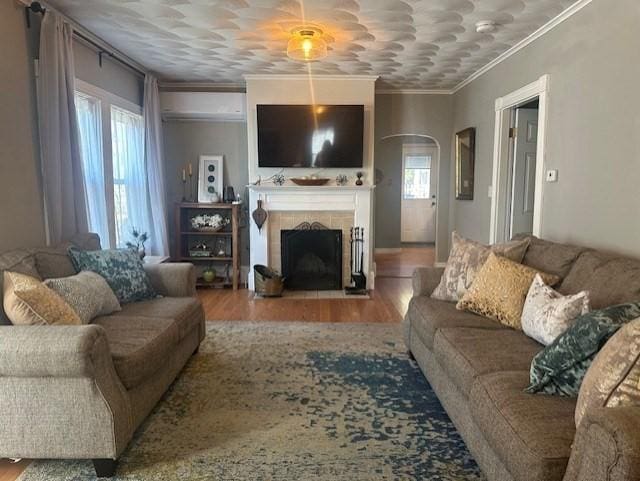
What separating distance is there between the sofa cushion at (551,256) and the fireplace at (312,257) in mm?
2626

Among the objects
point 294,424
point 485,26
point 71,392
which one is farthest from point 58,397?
point 485,26

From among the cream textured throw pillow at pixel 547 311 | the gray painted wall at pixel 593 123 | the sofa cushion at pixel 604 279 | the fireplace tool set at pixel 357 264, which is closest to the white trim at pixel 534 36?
the gray painted wall at pixel 593 123

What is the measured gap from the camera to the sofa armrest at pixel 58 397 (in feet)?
5.73

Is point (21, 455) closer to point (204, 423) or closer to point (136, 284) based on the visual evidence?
point (204, 423)

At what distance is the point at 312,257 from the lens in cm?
527

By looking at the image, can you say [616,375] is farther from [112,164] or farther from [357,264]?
[112,164]

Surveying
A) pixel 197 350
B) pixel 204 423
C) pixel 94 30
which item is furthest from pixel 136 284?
pixel 94 30

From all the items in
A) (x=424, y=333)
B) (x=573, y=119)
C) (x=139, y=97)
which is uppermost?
(x=139, y=97)

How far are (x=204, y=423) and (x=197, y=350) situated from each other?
3.30 ft

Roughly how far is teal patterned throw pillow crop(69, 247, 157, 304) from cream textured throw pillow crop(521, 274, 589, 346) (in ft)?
7.67

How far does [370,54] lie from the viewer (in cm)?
414

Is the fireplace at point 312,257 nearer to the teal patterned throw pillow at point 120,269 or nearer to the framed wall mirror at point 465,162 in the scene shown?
the framed wall mirror at point 465,162

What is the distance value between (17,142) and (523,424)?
10.2 feet

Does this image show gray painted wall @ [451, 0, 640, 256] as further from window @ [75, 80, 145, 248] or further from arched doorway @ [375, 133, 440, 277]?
window @ [75, 80, 145, 248]
